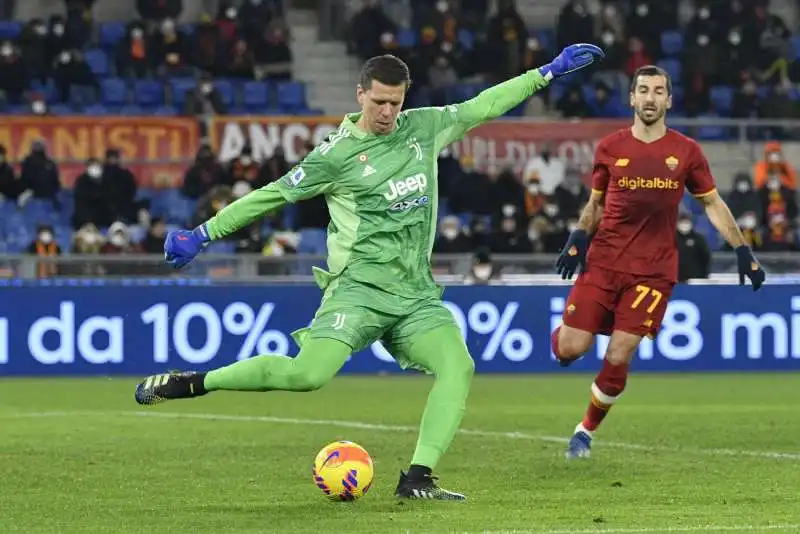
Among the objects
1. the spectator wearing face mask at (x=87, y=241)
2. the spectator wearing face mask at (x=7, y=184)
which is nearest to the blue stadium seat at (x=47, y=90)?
the spectator wearing face mask at (x=7, y=184)

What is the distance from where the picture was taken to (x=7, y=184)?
23984mm

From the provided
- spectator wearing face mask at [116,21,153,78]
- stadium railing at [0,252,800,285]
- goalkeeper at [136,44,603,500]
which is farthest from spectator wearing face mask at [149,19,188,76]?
goalkeeper at [136,44,603,500]

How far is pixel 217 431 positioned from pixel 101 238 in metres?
8.63

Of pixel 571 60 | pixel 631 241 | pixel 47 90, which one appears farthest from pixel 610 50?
pixel 571 60

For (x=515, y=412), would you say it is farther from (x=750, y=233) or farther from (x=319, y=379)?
(x=750, y=233)

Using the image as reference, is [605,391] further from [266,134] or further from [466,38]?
[466,38]

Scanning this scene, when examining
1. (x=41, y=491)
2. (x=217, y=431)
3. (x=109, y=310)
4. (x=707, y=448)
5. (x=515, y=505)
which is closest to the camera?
(x=515, y=505)

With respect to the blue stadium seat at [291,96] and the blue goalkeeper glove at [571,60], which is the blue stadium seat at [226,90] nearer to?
the blue stadium seat at [291,96]

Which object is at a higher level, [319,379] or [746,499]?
[319,379]

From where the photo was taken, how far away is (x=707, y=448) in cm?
1217

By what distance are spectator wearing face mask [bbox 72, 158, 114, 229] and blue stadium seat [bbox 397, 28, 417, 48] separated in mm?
6873

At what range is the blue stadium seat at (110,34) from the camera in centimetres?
2806

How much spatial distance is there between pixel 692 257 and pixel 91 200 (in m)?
7.97

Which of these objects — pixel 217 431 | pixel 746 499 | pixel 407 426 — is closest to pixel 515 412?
pixel 407 426
